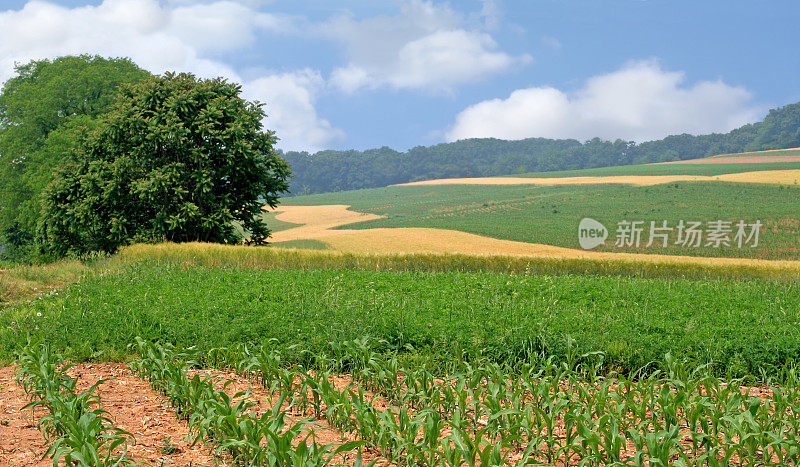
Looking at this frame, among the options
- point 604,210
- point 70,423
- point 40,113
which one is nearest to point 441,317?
point 70,423

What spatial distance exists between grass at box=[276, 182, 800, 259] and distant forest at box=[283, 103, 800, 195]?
43932mm

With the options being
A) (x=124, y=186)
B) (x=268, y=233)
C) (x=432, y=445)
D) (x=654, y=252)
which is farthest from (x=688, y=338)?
(x=654, y=252)

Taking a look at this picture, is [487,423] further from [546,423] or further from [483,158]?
[483,158]

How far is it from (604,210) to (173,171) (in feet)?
127

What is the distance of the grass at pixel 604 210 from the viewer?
1485 inches

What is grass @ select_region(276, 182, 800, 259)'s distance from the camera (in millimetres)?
37719

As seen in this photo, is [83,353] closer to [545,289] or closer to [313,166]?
[545,289]

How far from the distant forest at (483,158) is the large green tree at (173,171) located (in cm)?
8586

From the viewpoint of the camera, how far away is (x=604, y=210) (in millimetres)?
51781

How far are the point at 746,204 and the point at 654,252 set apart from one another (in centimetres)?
1810

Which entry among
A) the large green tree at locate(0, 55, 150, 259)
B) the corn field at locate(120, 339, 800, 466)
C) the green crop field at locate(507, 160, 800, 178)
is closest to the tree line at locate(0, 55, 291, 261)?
the large green tree at locate(0, 55, 150, 259)

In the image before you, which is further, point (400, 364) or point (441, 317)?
point (441, 317)

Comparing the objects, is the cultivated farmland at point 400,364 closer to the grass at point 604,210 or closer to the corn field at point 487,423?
the corn field at point 487,423

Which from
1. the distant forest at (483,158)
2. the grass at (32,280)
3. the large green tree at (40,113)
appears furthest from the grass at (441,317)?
the distant forest at (483,158)
